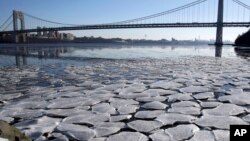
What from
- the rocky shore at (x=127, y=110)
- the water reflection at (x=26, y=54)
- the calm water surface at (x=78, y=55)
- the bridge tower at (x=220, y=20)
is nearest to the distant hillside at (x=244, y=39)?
the bridge tower at (x=220, y=20)

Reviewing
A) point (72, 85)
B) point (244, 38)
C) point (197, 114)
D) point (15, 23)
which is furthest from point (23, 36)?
point (197, 114)

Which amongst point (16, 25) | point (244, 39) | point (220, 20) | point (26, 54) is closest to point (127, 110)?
point (26, 54)

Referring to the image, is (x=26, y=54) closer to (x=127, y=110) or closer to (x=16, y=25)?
(x=127, y=110)

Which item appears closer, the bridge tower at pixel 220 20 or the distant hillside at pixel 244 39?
the distant hillside at pixel 244 39

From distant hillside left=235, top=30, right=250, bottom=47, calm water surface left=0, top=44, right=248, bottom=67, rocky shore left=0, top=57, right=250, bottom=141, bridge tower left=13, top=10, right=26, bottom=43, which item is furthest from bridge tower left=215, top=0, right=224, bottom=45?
rocky shore left=0, top=57, right=250, bottom=141

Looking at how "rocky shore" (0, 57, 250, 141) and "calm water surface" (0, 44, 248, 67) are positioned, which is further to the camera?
"calm water surface" (0, 44, 248, 67)

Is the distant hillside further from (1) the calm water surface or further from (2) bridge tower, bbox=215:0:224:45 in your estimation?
(1) the calm water surface

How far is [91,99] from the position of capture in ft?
14.7

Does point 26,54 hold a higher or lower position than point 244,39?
lower

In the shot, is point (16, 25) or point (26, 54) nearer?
point (26, 54)

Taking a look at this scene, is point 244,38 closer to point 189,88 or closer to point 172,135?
point 189,88

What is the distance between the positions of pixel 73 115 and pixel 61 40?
6002 centimetres

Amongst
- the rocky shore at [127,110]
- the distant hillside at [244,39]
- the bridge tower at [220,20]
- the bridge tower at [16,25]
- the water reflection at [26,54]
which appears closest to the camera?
the rocky shore at [127,110]

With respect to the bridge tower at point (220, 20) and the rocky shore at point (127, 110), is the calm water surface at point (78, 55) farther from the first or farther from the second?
the bridge tower at point (220, 20)
